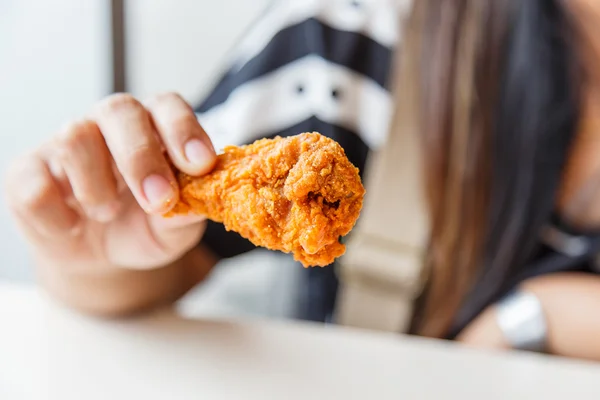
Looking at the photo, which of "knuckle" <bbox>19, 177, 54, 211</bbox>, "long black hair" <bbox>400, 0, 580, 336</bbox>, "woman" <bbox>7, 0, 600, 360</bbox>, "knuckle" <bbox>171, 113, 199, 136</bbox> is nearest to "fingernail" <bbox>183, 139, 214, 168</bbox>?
"knuckle" <bbox>171, 113, 199, 136</bbox>

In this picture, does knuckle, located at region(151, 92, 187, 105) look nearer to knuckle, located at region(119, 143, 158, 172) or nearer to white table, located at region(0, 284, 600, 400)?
knuckle, located at region(119, 143, 158, 172)

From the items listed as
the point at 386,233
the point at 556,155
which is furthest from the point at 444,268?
the point at 556,155

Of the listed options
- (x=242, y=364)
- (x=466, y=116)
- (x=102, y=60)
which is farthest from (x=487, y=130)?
(x=102, y=60)

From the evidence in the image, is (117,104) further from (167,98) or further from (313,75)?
(313,75)

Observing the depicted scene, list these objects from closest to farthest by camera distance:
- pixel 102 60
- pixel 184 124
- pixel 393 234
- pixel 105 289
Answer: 1. pixel 184 124
2. pixel 105 289
3. pixel 393 234
4. pixel 102 60

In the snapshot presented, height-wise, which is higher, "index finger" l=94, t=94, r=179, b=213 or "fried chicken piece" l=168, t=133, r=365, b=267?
"fried chicken piece" l=168, t=133, r=365, b=267

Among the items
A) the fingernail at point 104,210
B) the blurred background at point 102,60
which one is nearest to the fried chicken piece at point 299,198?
the fingernail at point 104,210

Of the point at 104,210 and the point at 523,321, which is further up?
the point at 104,210

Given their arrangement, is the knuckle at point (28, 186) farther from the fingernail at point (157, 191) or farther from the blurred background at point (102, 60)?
the blurred background at point (102, 60)
